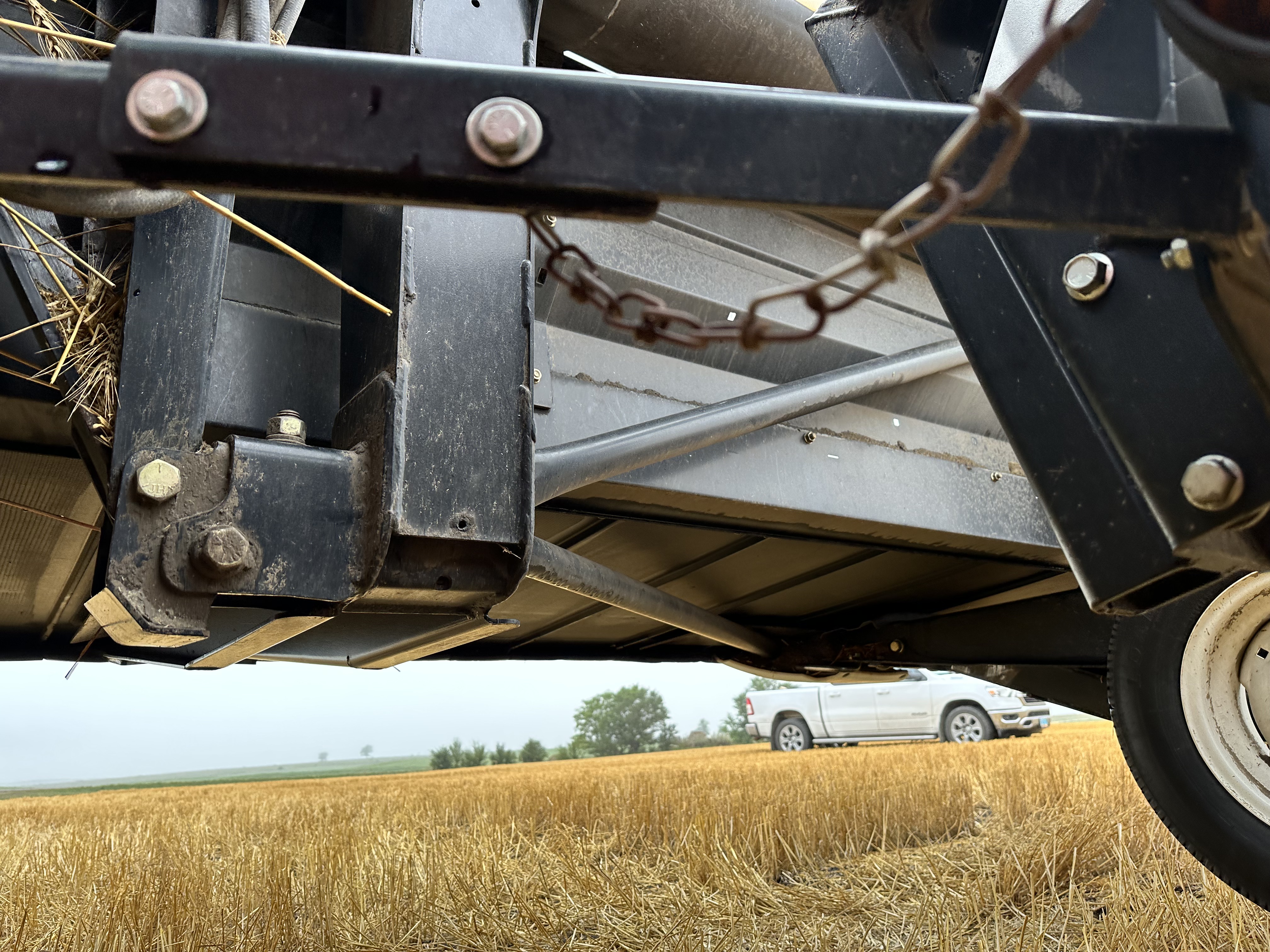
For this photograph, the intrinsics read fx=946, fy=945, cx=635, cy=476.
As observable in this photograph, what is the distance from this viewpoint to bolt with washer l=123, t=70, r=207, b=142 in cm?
65

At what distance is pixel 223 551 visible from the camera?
4.08 ft

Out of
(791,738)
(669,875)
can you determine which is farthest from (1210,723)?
(791,738)

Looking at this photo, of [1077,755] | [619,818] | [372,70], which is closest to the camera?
[372,70]

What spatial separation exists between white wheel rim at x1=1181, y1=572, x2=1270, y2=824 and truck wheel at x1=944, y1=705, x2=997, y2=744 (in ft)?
39.9

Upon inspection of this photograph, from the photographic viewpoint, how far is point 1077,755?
556 centimetres

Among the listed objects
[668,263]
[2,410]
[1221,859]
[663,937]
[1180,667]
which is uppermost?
[668,263]

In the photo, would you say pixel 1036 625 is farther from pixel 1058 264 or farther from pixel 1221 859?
pixel 1058 264

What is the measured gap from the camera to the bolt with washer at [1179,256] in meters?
0.81

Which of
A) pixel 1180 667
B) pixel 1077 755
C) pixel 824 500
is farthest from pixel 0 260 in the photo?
pixel 1077 755

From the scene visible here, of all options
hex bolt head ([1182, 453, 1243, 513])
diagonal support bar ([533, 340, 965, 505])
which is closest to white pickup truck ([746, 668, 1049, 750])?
diagonal support bar ([533, 340, 965, 505])

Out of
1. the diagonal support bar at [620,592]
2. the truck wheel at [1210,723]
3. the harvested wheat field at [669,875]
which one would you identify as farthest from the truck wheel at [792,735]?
the truck wheel at [1210,723]

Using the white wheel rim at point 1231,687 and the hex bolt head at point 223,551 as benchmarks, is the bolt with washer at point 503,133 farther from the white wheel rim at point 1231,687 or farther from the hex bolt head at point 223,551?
the white wheel rim at point 1231,687

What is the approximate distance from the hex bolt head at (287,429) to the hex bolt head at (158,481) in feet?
0.56

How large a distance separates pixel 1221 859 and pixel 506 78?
1.83m
